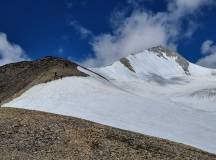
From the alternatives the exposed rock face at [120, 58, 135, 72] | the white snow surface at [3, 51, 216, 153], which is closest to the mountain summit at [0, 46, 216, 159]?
the white snow surface at [3, 51, 216, 153]

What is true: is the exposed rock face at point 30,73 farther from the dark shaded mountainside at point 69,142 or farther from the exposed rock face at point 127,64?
the exposed rock face at point 127,64

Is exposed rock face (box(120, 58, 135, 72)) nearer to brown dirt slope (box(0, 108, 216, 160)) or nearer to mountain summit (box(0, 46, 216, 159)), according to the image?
mountain summit (box(0, 46, 216, 159))

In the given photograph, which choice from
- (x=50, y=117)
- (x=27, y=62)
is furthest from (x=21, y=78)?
(x=50, y=117)

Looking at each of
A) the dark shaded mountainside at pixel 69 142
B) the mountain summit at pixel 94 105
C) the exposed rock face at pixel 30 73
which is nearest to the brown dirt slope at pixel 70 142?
the dark shaded mountainside at pixel 69 142

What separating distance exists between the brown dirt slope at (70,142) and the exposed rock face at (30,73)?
2863 centimetres

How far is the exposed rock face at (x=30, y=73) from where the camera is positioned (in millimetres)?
67000

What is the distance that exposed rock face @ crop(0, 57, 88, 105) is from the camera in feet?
220

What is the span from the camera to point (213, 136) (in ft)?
171

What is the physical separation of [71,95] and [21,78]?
18311mm

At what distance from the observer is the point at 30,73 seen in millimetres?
75000

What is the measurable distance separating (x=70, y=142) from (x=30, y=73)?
1762 inches

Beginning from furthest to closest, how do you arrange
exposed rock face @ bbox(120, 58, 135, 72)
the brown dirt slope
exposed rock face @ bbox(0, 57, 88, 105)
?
1. exposed rock face @ bbox(120, 58, 135, 72)
2. exposed rock face @ bbox(0, 57, 88, 105)
3. the brown dirt slope

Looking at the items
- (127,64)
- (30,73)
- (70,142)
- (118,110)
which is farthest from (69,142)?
(127,64)

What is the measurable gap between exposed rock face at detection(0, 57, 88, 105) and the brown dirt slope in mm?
28627
